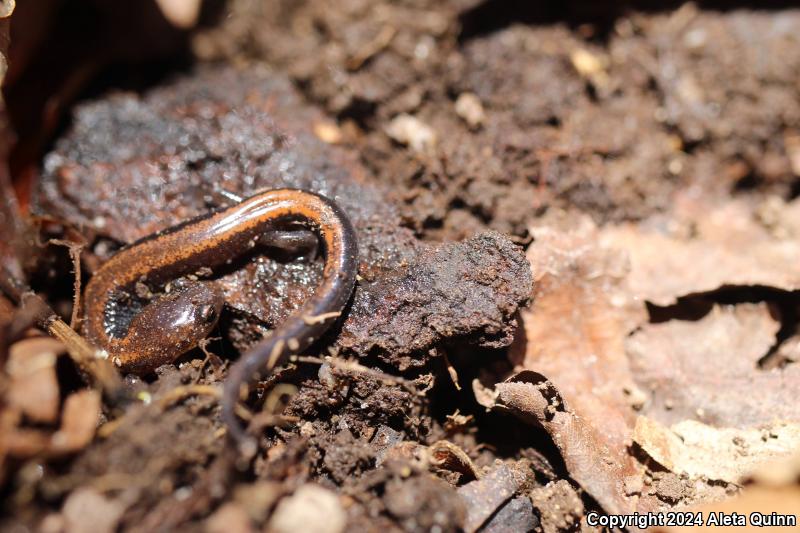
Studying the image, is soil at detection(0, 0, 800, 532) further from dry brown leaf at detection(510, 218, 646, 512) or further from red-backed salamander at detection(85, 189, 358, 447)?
red-backed salamander at detection(85, 189, 358, 447)

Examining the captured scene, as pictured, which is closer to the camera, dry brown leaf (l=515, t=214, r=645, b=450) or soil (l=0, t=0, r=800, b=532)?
soil (l=0, t=0, r=800, b=532)

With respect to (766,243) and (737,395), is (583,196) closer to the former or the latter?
(766,243)

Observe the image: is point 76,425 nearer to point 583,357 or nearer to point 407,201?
point 407,201

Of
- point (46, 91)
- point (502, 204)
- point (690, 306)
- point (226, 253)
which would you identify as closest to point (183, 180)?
point (226, 253)

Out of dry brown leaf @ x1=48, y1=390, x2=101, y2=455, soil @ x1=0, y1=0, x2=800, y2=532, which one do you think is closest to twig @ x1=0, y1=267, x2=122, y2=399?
soil @ x1=0, y1=0, x2=800, y2=532

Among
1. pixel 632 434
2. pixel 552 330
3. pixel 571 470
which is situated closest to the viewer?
pixel 571 470
